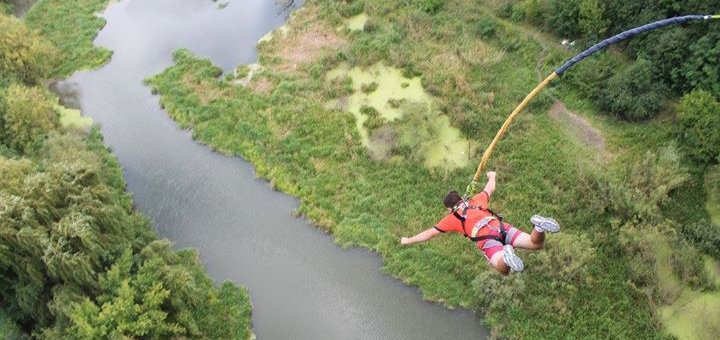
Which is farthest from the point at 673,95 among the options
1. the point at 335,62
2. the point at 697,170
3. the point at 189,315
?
the point at 189,315

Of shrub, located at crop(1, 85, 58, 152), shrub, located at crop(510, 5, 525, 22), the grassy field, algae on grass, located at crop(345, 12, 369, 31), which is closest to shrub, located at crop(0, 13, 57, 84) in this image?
the grassy field

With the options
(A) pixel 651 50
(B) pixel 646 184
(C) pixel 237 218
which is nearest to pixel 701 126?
(B) pixel 646 184

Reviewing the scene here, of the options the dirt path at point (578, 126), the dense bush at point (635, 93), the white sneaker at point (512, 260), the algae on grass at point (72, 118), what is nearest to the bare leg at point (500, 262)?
the white sneaker at point (512, 260)

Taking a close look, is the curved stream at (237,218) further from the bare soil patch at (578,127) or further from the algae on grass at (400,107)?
the bare soil patch at (578,127)

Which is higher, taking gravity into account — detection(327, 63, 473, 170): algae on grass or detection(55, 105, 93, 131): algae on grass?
detection(55, 105, 93, 131): algae on grass

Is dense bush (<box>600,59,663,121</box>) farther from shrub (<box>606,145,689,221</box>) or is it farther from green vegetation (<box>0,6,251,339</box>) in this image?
green vegetation (<box>0,6,251,339</box>)
